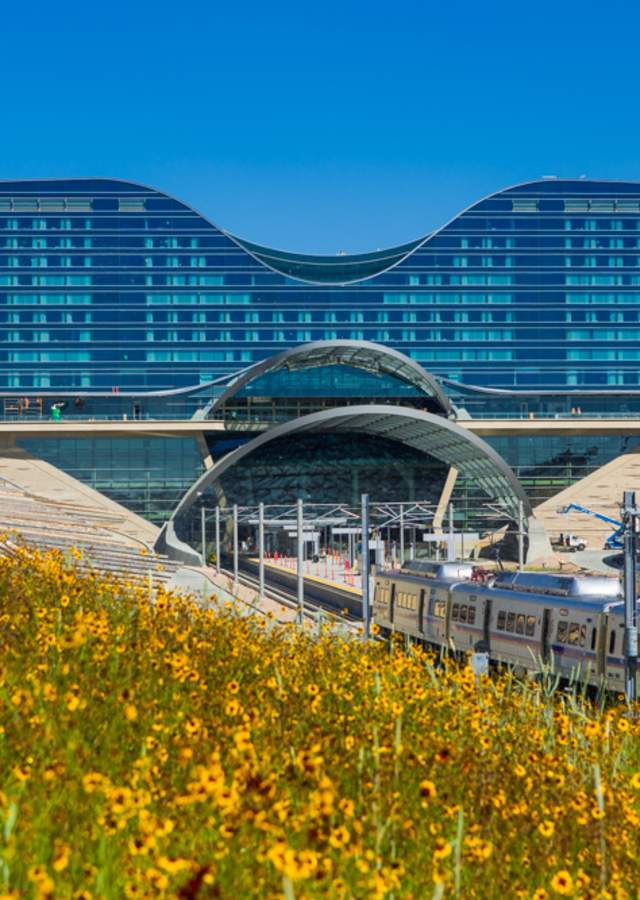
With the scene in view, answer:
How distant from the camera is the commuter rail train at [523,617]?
20.5 metres

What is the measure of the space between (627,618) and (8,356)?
9605cm

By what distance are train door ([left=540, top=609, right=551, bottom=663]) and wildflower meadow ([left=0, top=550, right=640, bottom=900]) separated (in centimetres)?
1230

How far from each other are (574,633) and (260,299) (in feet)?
303

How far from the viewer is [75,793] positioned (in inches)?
217

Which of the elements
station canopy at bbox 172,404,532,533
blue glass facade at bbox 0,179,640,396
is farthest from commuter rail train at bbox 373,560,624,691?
blue glass facade at bbox 0,179,640,396

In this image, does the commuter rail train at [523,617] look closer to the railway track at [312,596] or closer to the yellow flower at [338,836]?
the railway track at [312,596]

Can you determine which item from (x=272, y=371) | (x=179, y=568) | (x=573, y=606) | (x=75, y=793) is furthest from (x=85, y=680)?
(x=272, y=371)

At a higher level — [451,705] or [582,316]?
[582,316]

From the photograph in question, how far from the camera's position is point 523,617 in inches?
925

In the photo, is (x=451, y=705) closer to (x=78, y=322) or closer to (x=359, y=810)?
(x=359, y=810)

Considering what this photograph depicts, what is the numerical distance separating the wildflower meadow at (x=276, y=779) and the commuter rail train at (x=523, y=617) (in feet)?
29.8

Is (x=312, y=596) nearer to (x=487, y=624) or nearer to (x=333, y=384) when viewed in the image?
(x=487, y=624)

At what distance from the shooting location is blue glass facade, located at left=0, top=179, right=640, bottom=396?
362ft

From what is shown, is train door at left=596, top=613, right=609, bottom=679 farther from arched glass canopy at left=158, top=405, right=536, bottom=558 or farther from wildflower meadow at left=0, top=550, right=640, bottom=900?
arched glass canopy at left=158, top=405, right=536, bottom=558
